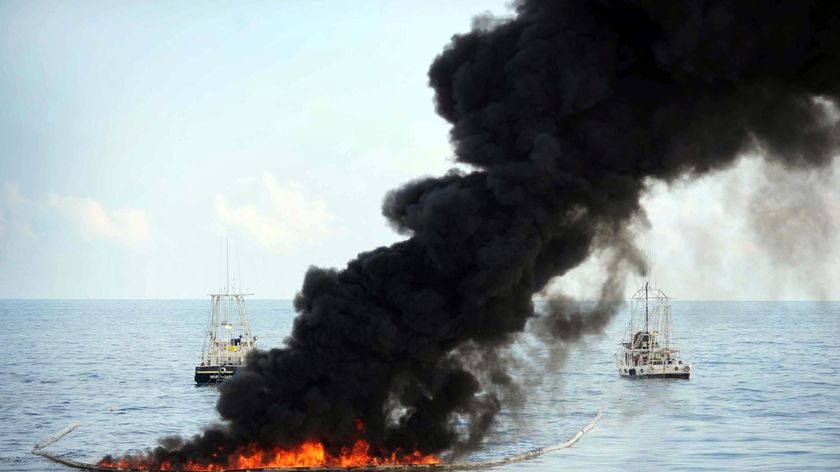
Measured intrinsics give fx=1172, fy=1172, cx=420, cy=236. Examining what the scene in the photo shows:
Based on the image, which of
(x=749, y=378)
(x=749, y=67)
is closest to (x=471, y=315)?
(x=749, y=67)

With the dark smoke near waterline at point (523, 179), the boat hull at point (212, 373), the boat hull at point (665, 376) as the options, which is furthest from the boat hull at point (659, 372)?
the dark smoke near waterline at point (523, 179)

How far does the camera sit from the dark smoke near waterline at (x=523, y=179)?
4703cm

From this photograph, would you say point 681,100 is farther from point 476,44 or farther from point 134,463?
point 134,463

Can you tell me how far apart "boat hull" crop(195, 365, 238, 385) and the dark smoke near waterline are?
54193 millimetres

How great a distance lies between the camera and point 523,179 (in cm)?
4784

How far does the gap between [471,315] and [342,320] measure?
5.52m

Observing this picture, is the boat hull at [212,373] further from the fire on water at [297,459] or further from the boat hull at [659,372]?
the fire on water at [297,459]

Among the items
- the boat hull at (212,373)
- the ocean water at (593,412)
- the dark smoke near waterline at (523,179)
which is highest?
the dark smoke near waterline at (523,179)

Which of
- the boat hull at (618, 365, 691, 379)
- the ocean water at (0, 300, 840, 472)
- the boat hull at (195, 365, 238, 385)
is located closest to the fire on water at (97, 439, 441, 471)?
the ocean water at (0, 300, 840, 472)

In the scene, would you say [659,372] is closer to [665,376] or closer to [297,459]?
[665,376]

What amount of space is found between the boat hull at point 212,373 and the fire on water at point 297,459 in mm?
53497

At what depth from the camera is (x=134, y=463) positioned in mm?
54594

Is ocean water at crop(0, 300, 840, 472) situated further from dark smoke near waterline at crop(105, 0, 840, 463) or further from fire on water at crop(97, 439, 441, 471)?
fire on water at crop(97, 439, 441, 471)

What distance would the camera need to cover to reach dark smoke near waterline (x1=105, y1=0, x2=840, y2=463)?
4703 cm
